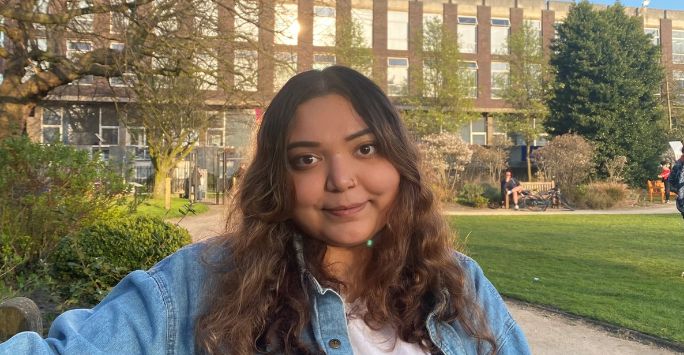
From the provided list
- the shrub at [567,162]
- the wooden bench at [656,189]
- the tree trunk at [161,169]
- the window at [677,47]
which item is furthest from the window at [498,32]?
the tree trunk at [161,169]

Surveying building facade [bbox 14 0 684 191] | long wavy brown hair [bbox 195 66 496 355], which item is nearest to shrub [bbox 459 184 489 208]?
building facade [bbox 14 0 684 191]

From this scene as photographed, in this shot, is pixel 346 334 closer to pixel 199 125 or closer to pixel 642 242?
pixel 642 242

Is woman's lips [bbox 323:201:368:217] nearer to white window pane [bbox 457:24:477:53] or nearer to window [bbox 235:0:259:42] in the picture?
window [bbox 235:0:259:42]

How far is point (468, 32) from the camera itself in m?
41.1

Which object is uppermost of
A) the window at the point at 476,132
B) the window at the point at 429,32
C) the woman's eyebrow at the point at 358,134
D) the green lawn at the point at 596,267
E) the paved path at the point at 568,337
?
the window at the point at 429,32

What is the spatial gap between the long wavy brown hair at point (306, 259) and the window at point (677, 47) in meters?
51.0

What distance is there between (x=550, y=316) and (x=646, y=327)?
95cm

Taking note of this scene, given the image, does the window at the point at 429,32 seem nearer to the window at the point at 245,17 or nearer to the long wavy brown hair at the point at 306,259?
the window at the point at 245,17

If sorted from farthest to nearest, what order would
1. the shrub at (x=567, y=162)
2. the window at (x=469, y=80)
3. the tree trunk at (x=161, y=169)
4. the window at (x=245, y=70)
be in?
1. the window at (x=469, y=80)
2. the shrub at (x=567, y=162)
3. the tree trunk at (x=161, y=169)
4. the window at (x=245, y=70)

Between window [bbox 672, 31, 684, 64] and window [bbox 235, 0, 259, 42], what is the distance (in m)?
44.7

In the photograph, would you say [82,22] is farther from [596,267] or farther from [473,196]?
[473,196]

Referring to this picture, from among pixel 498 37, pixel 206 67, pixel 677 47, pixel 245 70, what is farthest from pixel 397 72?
pixel 206 67

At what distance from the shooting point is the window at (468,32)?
40969 millimetres

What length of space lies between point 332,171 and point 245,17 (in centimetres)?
853
